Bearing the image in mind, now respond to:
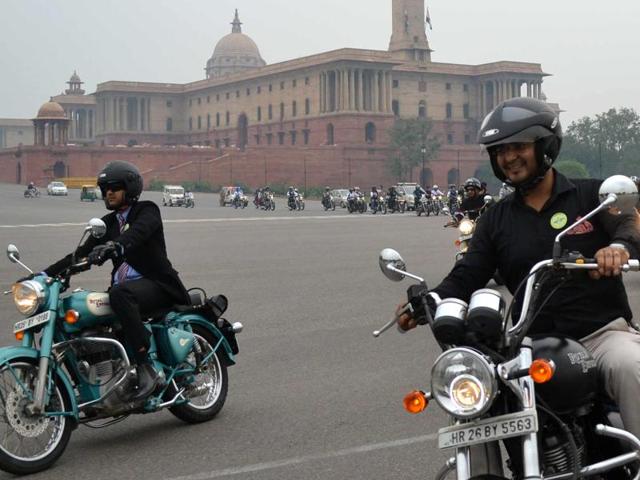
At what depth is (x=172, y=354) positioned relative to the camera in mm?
6148

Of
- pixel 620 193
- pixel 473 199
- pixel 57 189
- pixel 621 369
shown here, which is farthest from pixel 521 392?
pixel 57 189

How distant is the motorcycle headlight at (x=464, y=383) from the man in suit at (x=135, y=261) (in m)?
3.11

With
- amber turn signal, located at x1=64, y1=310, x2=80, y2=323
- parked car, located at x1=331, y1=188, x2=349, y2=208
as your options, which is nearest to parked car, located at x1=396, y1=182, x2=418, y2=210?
parked car, located at x1=331, y1=188, x2=349, y2=208

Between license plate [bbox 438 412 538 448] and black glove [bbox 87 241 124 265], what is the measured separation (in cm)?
301

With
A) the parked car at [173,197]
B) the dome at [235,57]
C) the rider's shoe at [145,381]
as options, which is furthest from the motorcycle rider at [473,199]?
the dome at [235,57]

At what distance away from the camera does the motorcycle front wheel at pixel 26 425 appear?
5.32 meters

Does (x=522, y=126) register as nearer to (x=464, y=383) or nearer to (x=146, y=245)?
(x=464, y=383)

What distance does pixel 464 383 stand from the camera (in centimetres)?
290

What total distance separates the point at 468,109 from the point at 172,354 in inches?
4523

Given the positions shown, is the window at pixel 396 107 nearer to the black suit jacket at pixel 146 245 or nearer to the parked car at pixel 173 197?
the parked car at pixel 173 197

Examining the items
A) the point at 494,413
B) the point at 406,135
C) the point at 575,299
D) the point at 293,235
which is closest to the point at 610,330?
the point at 575,299

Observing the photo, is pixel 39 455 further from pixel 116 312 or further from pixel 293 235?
pixel 293 235

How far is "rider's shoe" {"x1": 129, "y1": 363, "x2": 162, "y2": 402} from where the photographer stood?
582 centimetres

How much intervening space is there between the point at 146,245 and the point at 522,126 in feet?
10.4
